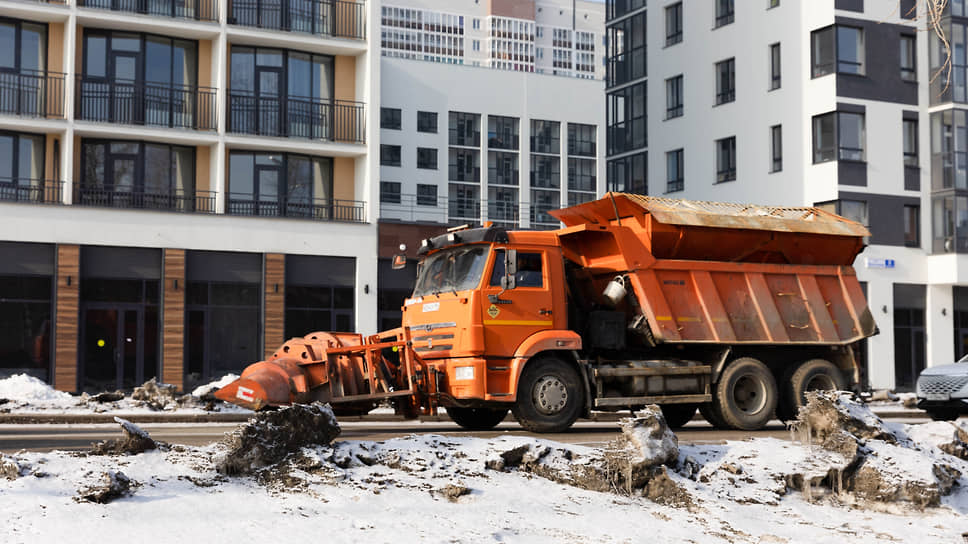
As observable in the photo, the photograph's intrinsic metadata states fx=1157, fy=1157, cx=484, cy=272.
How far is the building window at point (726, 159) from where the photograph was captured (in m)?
43.1

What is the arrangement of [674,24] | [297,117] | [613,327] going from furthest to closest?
1. [674,24]
2. [297,117]
3. [613,327]

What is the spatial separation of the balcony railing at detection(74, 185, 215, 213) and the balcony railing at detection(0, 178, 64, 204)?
0.54 m

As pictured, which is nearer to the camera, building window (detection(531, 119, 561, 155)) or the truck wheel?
the truck wheel

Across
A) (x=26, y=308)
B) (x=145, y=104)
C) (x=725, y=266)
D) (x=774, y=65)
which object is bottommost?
(x=26, y=308)

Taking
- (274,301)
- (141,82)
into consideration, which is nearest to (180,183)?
(141,82)

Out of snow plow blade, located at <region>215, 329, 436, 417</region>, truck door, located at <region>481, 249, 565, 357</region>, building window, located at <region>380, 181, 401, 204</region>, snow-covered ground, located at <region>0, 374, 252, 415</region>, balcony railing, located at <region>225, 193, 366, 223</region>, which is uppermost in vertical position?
building window, located at <region>380, 181, 401, 204</region>

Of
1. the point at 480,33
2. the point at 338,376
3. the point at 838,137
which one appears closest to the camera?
the point at 338,376

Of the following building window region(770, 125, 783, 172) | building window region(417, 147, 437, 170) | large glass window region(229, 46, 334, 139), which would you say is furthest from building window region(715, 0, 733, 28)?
building window region(417, 147, 437, 170)

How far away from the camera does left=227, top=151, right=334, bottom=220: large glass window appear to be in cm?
3428

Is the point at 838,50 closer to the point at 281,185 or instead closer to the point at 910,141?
the point at 910,141

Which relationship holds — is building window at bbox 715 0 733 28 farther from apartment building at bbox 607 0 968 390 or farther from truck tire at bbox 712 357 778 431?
truck tire at bbox 712 357 778 431

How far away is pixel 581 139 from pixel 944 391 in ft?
194

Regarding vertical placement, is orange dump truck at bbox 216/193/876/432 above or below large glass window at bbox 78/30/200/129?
below

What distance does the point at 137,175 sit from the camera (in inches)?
1307
